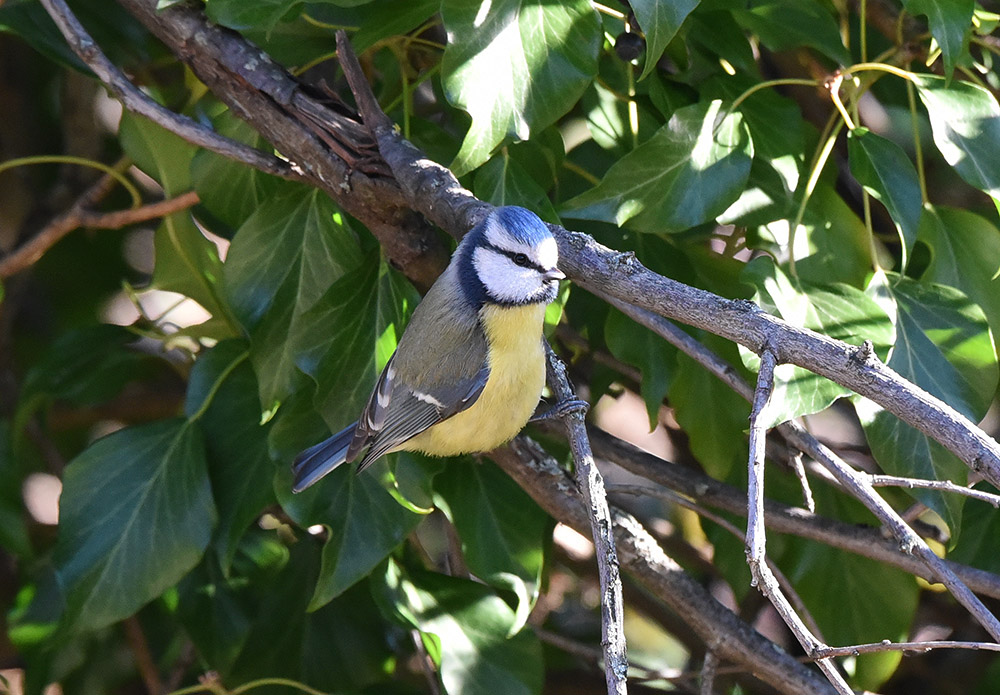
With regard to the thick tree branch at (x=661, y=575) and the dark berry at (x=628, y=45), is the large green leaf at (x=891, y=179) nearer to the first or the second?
the dark berry at (x=628, y=45)

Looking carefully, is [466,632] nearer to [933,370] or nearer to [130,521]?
[130,521]

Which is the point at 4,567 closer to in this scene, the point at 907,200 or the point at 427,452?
the point at 427,452

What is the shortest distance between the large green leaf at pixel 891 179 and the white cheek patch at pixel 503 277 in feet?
1.52

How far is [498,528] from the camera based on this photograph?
1.52 meters

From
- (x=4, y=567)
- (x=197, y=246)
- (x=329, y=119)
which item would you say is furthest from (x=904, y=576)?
(x=4, y=567)

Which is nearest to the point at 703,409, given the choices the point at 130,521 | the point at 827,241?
the point at 827,241

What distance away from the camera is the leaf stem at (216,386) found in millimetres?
1618

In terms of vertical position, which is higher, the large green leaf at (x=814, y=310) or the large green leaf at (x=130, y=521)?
the large green leaf at (x=814, y=310)

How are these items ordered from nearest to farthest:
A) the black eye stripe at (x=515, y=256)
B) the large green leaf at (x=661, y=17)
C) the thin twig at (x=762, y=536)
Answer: the thin twig at (x=762, y=536) < the large green leaf at (x=661, y=17) < the black eye stripe at (x=515, y=256)

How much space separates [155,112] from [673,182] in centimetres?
77

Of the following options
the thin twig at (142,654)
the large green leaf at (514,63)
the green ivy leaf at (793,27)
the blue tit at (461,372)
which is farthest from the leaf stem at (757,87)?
the thin twig at (142,654)

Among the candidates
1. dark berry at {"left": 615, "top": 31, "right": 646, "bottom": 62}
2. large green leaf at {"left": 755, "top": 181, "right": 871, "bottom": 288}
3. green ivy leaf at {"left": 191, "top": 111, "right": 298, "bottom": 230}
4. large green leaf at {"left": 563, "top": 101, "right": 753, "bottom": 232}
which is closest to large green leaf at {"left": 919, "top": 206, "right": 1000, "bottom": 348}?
large green leaf at {"left": 755, "top": 181, "right": 871, "bottom": 288}

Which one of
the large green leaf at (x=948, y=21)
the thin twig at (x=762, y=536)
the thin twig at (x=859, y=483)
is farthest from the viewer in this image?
the large green leaf at (x=948, y=21)

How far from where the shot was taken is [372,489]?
1.45 m
